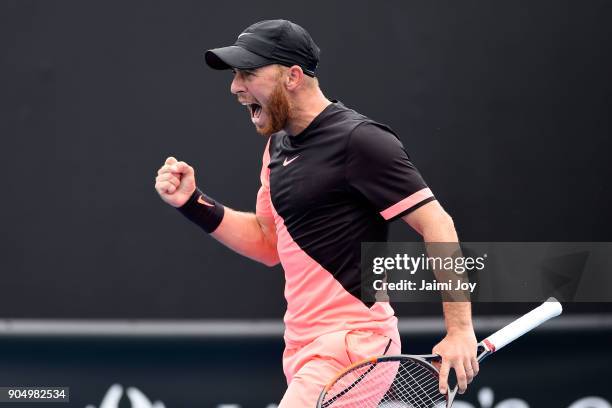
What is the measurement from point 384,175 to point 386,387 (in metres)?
0.63

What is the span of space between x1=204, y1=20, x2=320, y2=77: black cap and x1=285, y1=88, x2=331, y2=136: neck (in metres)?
0.09

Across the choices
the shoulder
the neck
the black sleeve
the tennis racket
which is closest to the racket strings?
the tennis racket

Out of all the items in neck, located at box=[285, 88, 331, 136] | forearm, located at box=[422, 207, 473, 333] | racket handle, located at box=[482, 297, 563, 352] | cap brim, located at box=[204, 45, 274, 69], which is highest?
cap brim, located at box=[204, 45, 274, 69]

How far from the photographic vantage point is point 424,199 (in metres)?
3.10

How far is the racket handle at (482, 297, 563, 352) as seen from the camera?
3.15 meters

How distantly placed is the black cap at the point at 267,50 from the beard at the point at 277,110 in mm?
90

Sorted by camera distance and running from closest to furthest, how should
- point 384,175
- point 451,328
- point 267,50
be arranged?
point 451,328
point 384,175
point 267,50

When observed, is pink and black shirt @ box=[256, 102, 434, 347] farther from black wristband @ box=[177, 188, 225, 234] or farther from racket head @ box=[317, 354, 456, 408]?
black wristband @ box=[177, 188, 225, 234]

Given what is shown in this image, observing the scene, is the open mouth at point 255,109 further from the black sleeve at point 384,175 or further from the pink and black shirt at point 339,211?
the black sleeve at point 384,175

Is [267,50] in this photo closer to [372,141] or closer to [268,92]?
[268,92]

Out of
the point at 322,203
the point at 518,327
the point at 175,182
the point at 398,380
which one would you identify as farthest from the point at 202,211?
the point at 518,327

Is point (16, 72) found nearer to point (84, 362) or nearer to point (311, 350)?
point (84, 362)

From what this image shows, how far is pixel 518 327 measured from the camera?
10.8 feet

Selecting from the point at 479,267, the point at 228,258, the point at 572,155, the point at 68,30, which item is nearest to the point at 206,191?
the point at 228,258
